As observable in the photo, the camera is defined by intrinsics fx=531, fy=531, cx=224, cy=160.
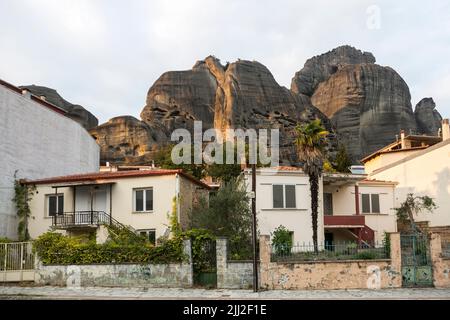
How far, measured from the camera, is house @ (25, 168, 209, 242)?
31.4m

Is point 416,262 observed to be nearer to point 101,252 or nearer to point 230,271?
point 230,271

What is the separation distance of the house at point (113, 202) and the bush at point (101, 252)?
5428mm

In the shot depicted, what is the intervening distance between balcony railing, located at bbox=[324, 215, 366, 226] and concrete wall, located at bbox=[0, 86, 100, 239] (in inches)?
804

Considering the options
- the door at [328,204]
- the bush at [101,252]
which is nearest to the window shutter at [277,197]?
the door at [328,204]

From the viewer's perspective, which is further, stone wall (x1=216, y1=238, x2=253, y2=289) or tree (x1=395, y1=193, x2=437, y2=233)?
tree (x1=395, y1=193, x2=437, y2=233)

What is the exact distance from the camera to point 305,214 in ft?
113

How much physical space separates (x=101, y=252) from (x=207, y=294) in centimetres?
607

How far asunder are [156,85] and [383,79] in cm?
3888

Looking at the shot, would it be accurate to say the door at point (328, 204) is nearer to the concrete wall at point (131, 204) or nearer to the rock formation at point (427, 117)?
the concrete wall at point (131, 204)

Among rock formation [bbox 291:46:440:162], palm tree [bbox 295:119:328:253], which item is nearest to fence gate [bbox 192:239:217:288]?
palm tree [bbox 295:119:328:253]

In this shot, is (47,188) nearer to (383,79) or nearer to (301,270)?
(301,270)

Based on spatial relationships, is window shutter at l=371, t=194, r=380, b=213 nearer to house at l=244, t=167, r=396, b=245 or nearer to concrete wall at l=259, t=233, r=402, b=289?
house at l=244, t=167, r=396, b=245

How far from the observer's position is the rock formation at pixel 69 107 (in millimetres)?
83812

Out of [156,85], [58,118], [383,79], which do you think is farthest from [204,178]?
[383,79]
